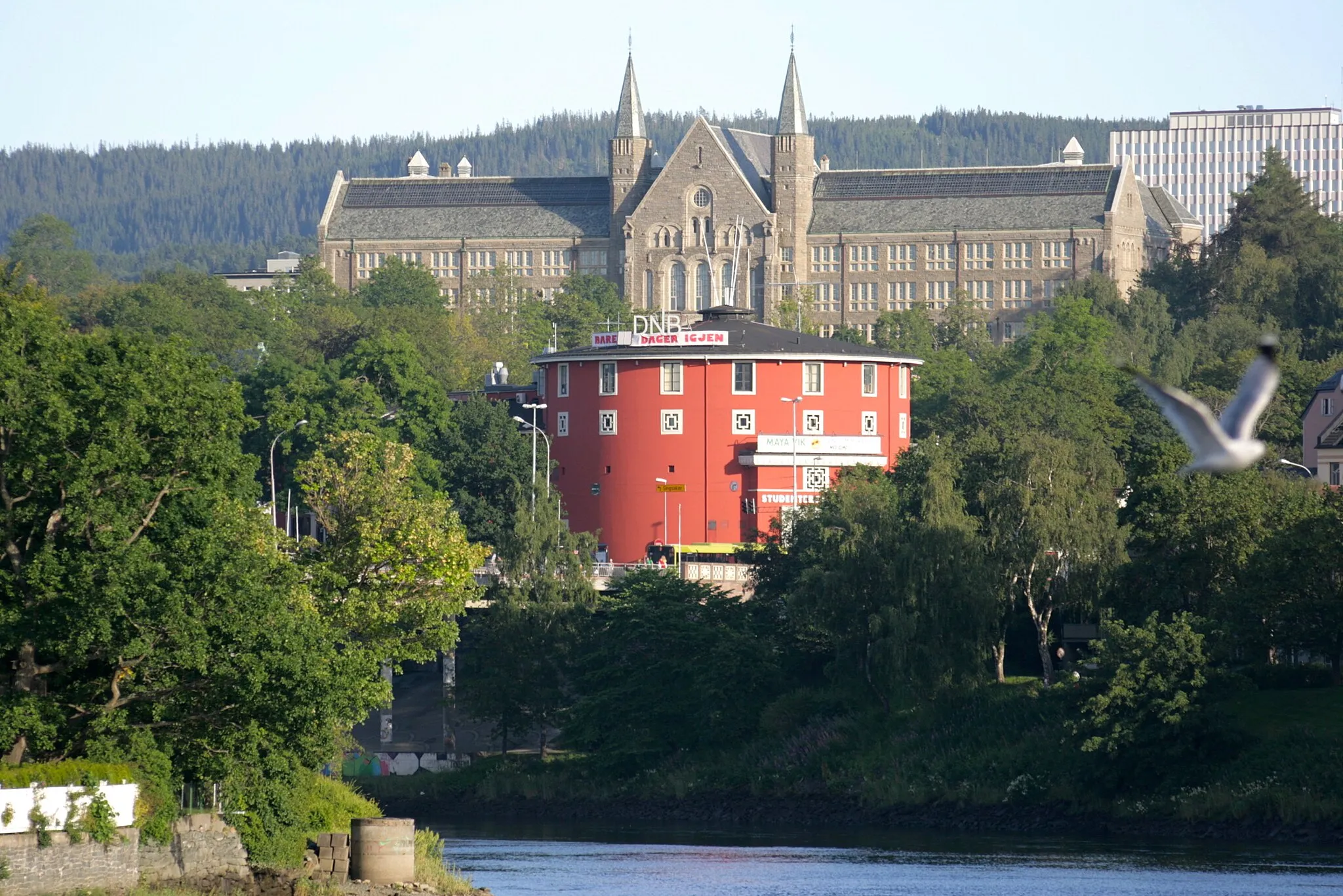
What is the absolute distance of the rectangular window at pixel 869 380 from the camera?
120 meters

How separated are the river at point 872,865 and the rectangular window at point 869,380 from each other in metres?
39.9

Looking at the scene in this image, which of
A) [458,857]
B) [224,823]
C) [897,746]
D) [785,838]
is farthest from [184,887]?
[897,746]

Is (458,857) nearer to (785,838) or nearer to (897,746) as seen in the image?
(785,838)

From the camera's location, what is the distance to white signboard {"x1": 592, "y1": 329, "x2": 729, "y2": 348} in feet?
384

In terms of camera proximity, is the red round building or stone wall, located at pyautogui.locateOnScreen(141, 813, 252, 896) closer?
stone wall, located at pyautogui.locateOnScreen(141, 813, 252, 896)

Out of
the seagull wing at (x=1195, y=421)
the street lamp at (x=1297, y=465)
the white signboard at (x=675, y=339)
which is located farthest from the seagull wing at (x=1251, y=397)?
the white signboard at (x=675, y=339)

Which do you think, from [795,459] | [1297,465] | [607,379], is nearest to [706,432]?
[795,459]

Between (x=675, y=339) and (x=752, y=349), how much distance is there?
3.62 m

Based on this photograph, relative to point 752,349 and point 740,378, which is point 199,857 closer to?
point 740,378

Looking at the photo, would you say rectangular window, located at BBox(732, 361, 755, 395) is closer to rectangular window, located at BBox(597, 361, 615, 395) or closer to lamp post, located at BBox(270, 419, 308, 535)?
rectangular window, located at BBox(597, 361, 615, 395)

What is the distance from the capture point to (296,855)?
55.7 metres

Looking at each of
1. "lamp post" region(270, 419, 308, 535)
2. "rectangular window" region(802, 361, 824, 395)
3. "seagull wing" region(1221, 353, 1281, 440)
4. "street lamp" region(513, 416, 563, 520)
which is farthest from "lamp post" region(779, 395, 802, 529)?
"seagull wing" region(1221, 353, 1281, 440)

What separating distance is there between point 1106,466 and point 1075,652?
265 inches

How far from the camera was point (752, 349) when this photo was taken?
11806 centimetres
